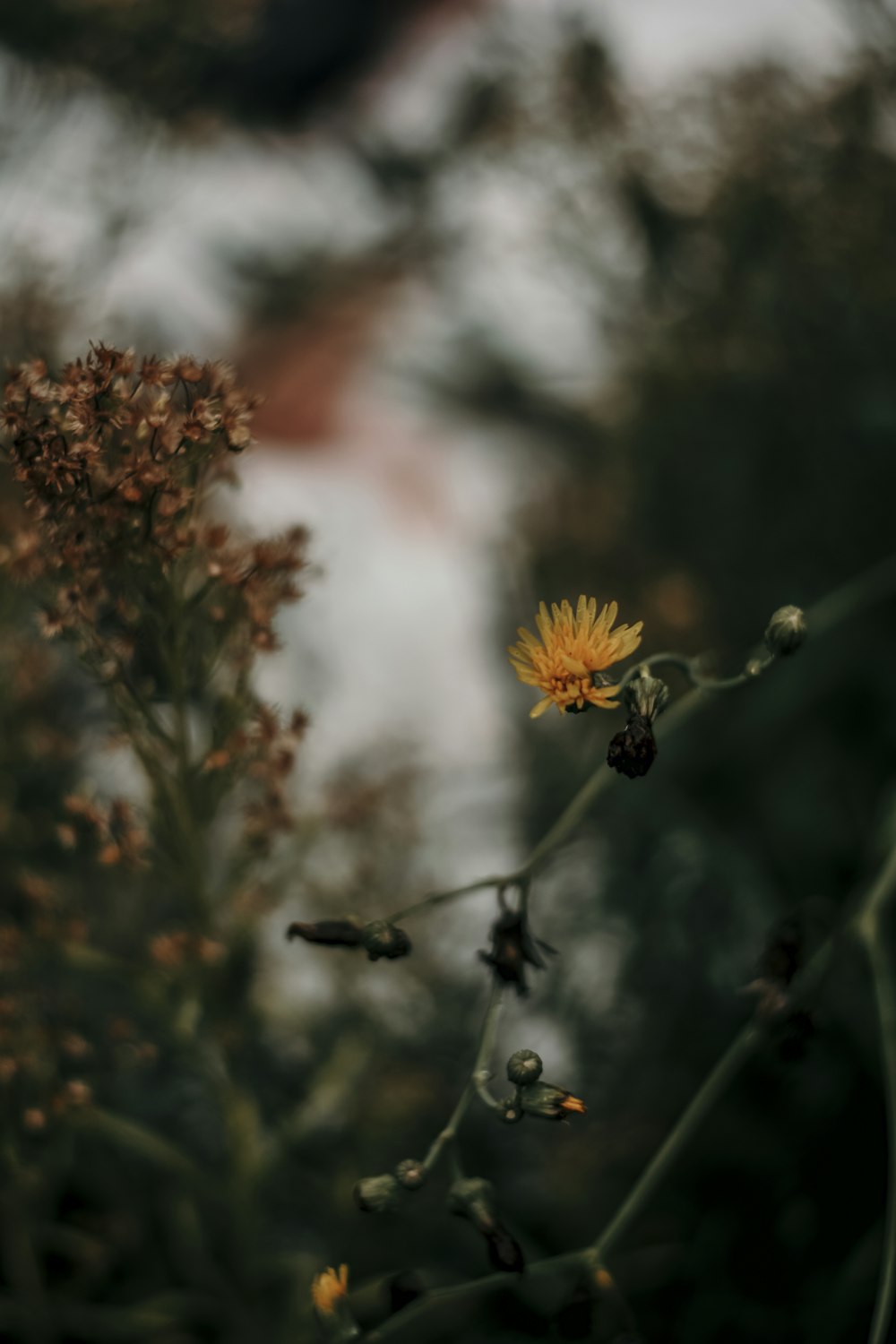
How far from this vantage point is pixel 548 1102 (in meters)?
0.51

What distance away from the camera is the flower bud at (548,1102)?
50cm

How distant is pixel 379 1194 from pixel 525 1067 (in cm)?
9

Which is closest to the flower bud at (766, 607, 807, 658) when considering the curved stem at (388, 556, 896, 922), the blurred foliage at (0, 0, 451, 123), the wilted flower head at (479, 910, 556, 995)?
the curved stem at (388, 556, 896, 922)

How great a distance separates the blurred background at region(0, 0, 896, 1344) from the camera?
966mm

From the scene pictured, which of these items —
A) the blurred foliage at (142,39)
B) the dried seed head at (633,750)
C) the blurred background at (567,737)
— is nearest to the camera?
the dried seed head at (633,750)

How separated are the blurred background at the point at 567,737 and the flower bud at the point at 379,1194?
0.11 metres

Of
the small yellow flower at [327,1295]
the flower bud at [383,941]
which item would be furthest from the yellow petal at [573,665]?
the small yellow flower at [327,1295]

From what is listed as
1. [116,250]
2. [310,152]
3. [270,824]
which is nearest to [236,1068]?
[270,824]

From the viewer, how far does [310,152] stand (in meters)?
2.38

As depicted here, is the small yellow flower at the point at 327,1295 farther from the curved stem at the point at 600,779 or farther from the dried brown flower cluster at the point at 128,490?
the dried brown flower cluster at the point at 128,490

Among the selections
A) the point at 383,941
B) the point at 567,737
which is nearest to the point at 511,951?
the point at 383,941

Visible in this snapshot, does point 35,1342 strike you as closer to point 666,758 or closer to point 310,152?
point 666,758

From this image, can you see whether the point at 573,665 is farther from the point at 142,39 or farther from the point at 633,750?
the point at 142,39

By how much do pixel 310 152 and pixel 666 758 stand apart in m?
1.59
